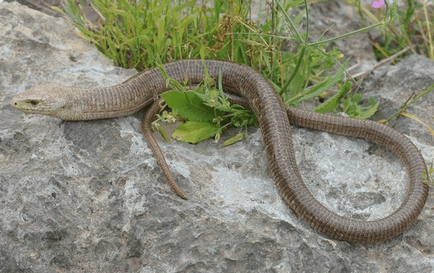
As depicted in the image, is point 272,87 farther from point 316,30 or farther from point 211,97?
point 316,30

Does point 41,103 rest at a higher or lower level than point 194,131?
higher

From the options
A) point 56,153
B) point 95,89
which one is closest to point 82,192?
point 56,153

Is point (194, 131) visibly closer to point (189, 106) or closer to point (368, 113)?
point (189, 106)

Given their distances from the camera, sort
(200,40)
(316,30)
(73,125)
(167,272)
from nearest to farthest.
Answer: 1. (167,272)
2. (73,125)
3. (200,40)
4. (316,30)

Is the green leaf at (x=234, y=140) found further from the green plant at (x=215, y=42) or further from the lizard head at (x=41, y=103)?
the lizard head at (x=41, y=103)

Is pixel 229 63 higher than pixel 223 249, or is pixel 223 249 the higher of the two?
pixel 229 63

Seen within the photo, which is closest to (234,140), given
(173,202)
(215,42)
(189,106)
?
(189,106)

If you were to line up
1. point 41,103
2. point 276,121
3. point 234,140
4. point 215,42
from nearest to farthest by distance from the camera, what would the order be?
1. point 41,103
2. point 276,121
3. point 234,140
4. point 215,42
